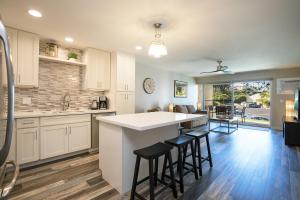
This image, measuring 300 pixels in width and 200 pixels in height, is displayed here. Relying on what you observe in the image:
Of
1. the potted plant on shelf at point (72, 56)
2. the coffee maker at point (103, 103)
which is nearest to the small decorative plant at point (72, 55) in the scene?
the potted plant on shelf at point (72, 56)

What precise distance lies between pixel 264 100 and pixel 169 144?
6.55 metres

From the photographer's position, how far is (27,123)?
2660 millimetres

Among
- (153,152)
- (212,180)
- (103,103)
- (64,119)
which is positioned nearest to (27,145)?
(64,119)

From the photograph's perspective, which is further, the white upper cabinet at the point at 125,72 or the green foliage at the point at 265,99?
the green foliage at the point at 265,99

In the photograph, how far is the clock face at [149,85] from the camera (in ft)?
18.3

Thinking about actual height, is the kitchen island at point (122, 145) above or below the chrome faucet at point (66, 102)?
below

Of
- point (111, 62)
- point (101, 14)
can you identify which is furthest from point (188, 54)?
point (101, 14)

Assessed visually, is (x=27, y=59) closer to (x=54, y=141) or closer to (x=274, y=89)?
(x=54, y=141)

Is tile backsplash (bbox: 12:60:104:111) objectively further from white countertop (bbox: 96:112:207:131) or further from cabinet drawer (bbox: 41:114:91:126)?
white countertop (bbox: 96:112:207:131)

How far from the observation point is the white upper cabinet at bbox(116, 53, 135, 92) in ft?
12.7

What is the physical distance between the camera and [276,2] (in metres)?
1.86

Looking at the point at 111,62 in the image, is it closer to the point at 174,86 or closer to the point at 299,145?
the point at 174,86

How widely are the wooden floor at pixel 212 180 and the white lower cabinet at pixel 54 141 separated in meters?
0.21

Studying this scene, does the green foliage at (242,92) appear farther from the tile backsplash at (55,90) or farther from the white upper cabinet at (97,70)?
the tile backsplash at (55,90)
